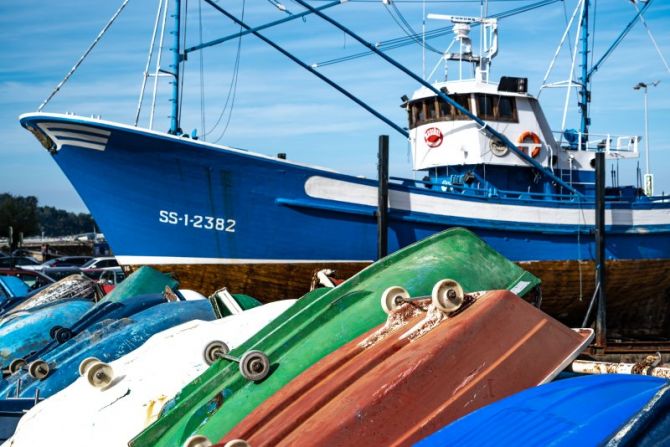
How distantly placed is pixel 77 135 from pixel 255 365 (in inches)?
428

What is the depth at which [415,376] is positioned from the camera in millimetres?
3137

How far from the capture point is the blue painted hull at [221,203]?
44.4 ft

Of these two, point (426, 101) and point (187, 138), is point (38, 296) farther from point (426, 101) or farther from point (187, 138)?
point (426, 101)

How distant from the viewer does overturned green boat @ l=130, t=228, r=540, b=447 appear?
3.63 meters

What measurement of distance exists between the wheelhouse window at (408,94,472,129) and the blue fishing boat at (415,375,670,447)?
14.0m

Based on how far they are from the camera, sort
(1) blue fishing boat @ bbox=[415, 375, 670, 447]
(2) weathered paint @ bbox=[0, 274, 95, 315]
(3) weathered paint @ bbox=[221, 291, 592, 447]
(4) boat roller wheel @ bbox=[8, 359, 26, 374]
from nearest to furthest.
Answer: (1) blue fishing boat @ bbox=[415, 375, 670, 447]
(3) weathered paint @ bbox=[221, 291, 592, 447]
(4) boat roller wheel @ bbox=[8, 359, 26, 374]
(2) weathered paint @ bbox=[0, 274, 95, 315]

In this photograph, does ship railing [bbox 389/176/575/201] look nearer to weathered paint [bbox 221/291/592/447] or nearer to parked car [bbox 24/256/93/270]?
weathered paint [bbox 221/291/592/447]

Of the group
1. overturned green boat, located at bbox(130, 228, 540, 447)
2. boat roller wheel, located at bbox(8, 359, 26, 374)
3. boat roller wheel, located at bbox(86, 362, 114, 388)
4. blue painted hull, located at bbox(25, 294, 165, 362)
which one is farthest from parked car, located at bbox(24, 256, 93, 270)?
overturned green boat, located at bbox(130, 228, 540, 447)

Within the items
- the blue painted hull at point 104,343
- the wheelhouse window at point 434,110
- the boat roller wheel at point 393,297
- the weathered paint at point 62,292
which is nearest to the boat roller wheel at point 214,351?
the boat roller wheel at point 393,297

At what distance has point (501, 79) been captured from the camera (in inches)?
664

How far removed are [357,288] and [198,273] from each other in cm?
1012

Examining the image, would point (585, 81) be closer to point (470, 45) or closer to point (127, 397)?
point (470, 45)

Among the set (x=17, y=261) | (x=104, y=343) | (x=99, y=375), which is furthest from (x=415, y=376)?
(x=17, y=261)

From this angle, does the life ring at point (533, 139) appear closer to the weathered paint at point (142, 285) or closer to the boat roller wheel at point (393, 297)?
the weathered paint at point (142, 285)
